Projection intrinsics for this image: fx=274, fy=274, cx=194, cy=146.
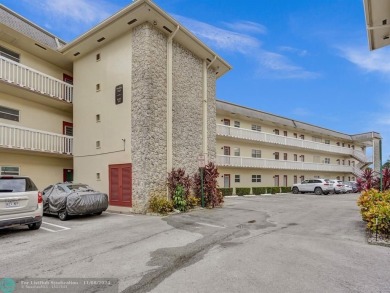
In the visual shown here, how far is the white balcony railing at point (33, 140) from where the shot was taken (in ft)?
42.6

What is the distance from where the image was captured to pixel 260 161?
29.0 meters

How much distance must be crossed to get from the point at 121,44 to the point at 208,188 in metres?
9.25

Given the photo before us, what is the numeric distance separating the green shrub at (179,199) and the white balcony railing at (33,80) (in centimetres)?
898

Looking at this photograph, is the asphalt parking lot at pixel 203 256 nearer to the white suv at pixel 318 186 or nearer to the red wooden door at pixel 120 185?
the red wooden door at pixel 120 185

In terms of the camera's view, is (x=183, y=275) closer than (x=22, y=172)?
Yes

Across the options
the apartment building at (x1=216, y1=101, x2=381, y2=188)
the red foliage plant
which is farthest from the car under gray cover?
the apartment building at (x1=216, y1=101, x2=381, y2=188)

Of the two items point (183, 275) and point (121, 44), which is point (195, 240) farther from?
point (121, 44)

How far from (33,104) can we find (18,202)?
9.69 meters

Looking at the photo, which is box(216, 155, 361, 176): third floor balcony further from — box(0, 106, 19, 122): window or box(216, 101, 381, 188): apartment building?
box(0, 106, 19, 122): window

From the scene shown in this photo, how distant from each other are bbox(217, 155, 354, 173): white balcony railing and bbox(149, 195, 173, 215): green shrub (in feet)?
41.1

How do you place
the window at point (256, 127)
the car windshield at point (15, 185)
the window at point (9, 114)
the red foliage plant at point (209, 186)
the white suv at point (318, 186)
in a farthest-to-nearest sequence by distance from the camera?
the window at point (256, 127) → the white suv at point (318, 186) → the red foliage plant at point (209, 186) → the window at point (9, 114) → the car windshield at point (15, 185)

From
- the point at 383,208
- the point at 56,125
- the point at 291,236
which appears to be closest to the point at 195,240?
the point at 291,236

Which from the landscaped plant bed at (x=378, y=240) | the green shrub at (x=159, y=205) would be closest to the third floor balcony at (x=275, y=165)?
the green shrub at (x=159, y=205)

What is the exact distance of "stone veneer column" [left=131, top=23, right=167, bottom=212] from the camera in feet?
43.0
